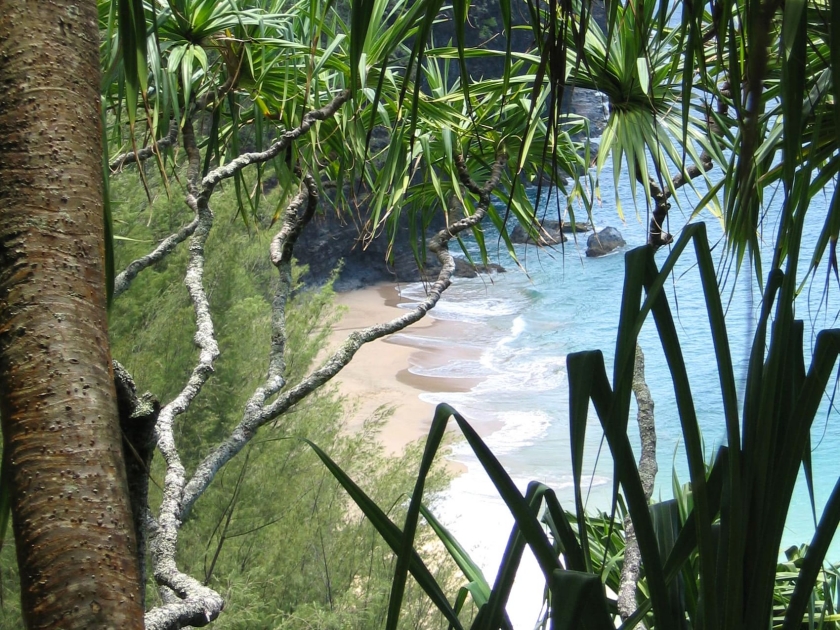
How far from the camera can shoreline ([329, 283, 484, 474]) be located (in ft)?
21.4

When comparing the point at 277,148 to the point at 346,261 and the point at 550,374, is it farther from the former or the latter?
the point at 346,261

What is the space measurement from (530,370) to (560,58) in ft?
29.5

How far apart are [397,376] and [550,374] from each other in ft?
6.69

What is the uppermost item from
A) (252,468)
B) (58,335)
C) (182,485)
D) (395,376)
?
(58,335)

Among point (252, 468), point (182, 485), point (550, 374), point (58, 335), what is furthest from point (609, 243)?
point (58, 335)

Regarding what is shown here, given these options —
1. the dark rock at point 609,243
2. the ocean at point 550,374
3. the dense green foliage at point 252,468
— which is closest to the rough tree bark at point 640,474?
the ocean at point 550,374

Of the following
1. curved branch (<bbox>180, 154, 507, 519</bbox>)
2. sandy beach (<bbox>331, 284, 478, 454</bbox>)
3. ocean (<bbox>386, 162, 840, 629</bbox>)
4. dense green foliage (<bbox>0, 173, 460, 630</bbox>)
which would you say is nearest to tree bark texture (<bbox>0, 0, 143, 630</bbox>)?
ocean (<bbox>386, 162, 840, 629</bbox>)

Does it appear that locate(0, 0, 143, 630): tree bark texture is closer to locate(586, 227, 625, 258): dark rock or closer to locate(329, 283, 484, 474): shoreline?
locate(329, 283, 484, 474): shoreline

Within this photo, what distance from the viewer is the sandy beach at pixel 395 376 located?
21.7ft

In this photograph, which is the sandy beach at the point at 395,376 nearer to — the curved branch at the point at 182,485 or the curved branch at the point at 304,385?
the curved branch at the point at 304,385

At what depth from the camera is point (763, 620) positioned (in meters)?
0.40

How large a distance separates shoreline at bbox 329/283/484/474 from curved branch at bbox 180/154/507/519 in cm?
360

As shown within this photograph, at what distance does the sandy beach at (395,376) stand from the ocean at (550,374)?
177 millimetres

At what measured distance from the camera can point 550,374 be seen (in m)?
9.30
